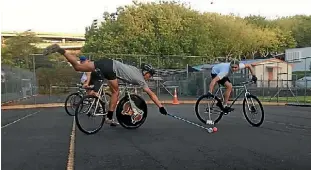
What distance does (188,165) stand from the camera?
5.40m

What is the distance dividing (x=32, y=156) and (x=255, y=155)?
2.98 metres

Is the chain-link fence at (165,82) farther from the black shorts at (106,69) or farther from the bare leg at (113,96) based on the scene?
the black shorts at (106,69)

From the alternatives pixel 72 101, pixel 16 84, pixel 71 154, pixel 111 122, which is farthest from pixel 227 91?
pixel 16 84

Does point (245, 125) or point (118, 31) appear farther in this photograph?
point (118, 31)

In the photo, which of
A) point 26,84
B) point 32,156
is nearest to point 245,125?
point 32,156

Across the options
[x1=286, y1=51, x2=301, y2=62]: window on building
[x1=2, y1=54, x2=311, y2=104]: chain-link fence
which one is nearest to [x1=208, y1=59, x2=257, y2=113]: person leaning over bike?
[x1=2, y1=54, x2=311, y2=104]: chain-link fence

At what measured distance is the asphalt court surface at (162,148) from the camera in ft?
18.0

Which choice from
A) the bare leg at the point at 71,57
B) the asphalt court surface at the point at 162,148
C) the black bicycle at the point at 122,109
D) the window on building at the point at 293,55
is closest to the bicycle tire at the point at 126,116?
the black bicycle at the point at 122,109

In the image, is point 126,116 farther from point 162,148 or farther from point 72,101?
point 72,101

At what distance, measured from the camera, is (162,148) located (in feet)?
22.4

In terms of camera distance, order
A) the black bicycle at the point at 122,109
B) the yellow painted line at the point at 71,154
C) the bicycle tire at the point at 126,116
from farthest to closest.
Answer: the bicycle tire at the point at 126,116, the black bicycle at the point at 122,109, the yellow painted line at the point at 71,154

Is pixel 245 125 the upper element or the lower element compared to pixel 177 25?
lower

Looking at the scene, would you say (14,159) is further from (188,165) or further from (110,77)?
(110,77)

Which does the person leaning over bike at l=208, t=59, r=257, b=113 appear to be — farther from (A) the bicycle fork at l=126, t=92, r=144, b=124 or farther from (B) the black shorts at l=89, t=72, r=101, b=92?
(B) the black shorts at l=89, t=72, r=101, b=92
